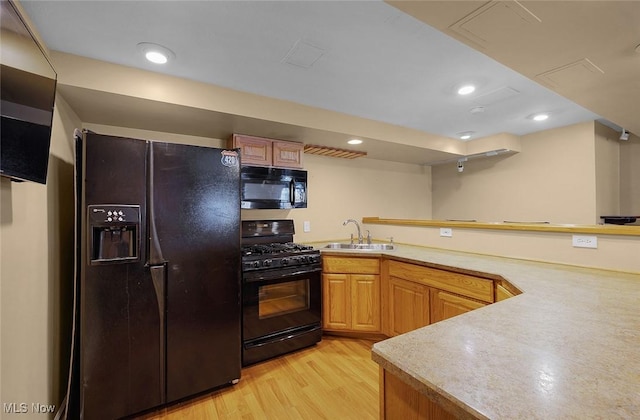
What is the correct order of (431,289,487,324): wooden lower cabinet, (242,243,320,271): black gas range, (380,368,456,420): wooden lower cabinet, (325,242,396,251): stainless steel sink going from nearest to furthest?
(380,368,456,420): wooden lower cabinet < (431,289,487,324): wooden lower cabinet < (242,243,320,271): black gas range < (325,242,396,251): stainless steel sink

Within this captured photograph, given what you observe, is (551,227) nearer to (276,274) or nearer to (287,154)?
(276,274)

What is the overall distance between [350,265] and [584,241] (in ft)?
5.65

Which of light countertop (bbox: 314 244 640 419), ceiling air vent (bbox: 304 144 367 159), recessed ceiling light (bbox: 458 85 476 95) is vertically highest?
recessed ceiling light (bbox: 458 85 476 95)

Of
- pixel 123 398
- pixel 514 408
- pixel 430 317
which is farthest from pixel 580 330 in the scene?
pixel 123 398

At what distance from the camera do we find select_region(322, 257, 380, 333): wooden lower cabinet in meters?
2.58

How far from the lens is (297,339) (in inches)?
94.3

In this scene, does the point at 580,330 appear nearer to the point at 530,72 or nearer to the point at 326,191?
the point at 530,72

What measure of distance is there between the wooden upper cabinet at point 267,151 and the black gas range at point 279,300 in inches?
33.8

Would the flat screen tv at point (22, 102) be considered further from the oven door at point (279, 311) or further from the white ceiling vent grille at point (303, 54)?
the oven door at point (279, 311)

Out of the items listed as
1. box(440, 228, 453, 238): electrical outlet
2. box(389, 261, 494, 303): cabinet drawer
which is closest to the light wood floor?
box(389, 261, 494, 303): cabinet drawer

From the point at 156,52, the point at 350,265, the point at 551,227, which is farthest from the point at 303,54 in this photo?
the point at 551,227

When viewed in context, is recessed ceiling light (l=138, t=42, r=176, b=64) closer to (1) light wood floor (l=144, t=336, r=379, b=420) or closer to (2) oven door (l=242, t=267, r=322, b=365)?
(2) oven door (l=242, t=267, r=322, b=365)

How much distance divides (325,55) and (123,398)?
8.10ft

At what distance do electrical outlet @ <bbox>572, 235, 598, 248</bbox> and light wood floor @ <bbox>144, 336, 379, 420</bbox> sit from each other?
1702 millimetres
